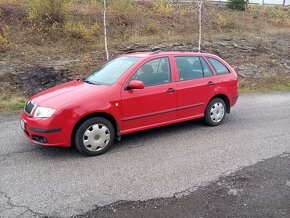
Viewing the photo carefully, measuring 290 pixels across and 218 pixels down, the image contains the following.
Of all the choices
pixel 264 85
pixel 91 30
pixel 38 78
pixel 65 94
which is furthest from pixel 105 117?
pixel 91 30

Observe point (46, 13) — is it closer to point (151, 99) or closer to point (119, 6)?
point (119, 6)

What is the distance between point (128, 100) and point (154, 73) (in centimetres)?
81

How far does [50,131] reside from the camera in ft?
17.1

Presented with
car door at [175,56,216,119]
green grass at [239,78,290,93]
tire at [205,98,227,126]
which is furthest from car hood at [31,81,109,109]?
green grass at [239,78,290,93]

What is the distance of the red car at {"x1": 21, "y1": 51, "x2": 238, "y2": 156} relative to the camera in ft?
17.5

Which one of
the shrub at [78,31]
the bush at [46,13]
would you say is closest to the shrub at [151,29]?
the shrub at [78,31]

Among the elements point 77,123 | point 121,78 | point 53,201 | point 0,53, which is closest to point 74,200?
point 53,201

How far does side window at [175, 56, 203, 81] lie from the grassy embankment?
4.86 meters

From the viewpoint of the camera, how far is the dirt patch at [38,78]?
35.4ft

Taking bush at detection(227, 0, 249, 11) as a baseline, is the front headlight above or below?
below

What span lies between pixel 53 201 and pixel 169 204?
1.37 metres

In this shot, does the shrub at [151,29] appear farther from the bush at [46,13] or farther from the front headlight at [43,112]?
the front headlight at [43,112]

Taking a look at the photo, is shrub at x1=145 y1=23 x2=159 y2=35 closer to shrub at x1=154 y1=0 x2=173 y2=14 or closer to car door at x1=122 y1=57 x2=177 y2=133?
shrub at x1=154 y1=0 x2=173 y2=14

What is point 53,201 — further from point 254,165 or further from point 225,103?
point 225,103
